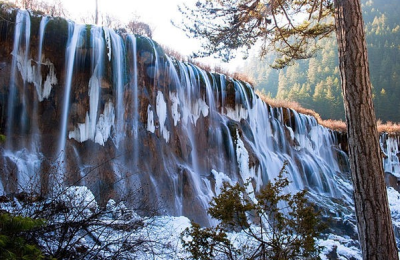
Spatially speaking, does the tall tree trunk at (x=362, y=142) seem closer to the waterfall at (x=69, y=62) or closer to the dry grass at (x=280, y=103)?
the waterfall at (x=69, y=62)

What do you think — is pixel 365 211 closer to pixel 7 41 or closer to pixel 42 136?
pixel 42 136

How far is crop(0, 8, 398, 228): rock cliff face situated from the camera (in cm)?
826

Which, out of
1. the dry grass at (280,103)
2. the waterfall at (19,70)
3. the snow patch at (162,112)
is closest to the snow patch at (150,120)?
the snow patch at (162,112)

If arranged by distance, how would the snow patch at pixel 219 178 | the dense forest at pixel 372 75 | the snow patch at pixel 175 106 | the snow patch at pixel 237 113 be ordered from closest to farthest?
the snow patch at pixel 219 178 → the snow patch at pixel 175 106 → the snow patch at pixel 237 113 → the dense forest at pixel 372 75

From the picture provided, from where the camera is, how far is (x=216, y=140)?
41.2ft

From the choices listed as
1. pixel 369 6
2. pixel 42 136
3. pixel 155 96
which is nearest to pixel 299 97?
pixel 369 6

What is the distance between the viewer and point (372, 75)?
52406 mm

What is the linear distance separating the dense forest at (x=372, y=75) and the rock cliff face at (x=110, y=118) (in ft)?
110

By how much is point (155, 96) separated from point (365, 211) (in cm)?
786

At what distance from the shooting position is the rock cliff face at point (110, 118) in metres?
8.26

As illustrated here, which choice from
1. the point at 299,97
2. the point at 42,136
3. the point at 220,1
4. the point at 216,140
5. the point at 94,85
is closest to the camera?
the point at 220,1

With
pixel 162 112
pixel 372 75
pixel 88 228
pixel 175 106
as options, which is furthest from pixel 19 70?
pixel 372 75

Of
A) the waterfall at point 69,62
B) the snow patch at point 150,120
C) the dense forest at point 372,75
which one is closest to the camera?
the waterfall at point 69,62

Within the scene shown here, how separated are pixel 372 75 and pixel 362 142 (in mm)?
56199
